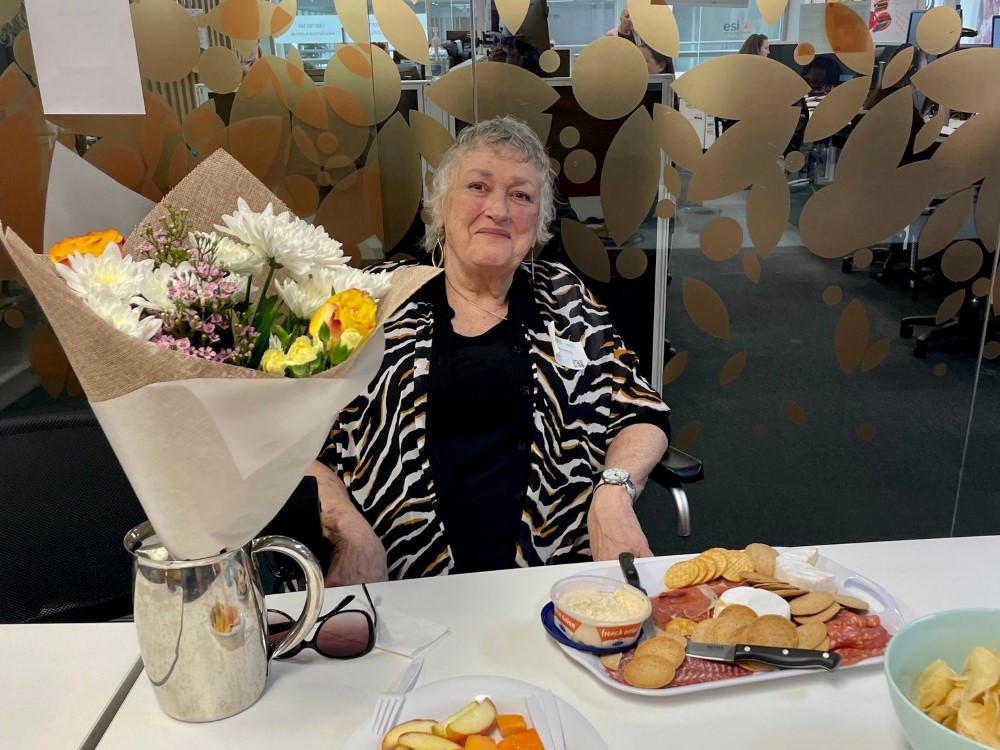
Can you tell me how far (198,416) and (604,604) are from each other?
634 mm

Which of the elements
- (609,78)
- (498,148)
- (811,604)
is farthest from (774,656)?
(609,78)

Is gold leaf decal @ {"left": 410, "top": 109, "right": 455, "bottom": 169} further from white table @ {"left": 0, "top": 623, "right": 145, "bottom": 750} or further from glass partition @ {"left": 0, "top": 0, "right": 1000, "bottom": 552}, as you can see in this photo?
white table @ {"left": 0, "top": 623, "right": 145, "bottom": 750}

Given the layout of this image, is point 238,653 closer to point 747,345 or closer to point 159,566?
A: point 159,566

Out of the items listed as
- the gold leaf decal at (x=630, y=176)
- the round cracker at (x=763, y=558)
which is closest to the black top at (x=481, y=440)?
the round cracker at (x=763, y=558)

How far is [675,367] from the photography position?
2.83 meters

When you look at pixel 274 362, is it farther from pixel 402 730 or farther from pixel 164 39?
pixel 164 39

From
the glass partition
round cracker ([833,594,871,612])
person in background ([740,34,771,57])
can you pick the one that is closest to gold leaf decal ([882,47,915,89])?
the glass partition

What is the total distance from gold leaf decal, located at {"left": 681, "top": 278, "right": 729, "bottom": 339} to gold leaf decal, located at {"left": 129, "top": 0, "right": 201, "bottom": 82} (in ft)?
5.44

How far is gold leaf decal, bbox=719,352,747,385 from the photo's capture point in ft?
9.30

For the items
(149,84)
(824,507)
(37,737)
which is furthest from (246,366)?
(824,507)

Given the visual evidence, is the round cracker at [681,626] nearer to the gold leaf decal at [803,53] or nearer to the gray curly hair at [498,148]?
the gray curly hair at [498,148]

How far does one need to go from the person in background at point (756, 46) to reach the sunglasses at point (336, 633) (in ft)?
6.68

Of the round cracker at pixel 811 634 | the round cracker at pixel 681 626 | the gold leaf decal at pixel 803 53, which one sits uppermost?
the gold leaf decal at pixel 803 53

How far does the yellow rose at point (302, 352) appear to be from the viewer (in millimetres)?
879
